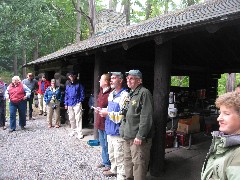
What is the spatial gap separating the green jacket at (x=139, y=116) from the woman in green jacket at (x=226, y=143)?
1900 mm

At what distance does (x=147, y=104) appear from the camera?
377cm

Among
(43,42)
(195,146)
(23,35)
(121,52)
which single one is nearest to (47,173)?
(195,146)

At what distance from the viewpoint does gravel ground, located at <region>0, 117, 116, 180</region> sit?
4.95 m

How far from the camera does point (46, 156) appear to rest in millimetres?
6039

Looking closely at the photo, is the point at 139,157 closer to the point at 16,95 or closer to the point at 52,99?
the point at 16,95

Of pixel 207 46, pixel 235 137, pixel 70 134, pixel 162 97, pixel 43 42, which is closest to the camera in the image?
pixel 235 137

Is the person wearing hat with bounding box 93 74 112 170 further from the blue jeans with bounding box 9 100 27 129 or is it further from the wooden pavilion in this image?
the blue jeans with bounding box 9 100 27 129

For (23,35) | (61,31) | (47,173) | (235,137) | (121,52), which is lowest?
(47,173)

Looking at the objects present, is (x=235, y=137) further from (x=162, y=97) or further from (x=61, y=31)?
(x=61, y=31)

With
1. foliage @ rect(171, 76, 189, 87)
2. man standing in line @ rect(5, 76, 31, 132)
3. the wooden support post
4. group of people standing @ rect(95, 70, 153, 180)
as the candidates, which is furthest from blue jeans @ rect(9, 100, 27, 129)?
foliage @ rect(171, 76, 189, 87)

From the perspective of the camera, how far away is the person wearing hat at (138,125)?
3.72 metres

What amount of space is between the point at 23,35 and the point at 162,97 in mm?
17115

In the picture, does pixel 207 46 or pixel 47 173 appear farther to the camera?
pixel 207 46

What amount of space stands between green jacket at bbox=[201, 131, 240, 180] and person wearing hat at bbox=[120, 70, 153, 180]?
1.88 meters
